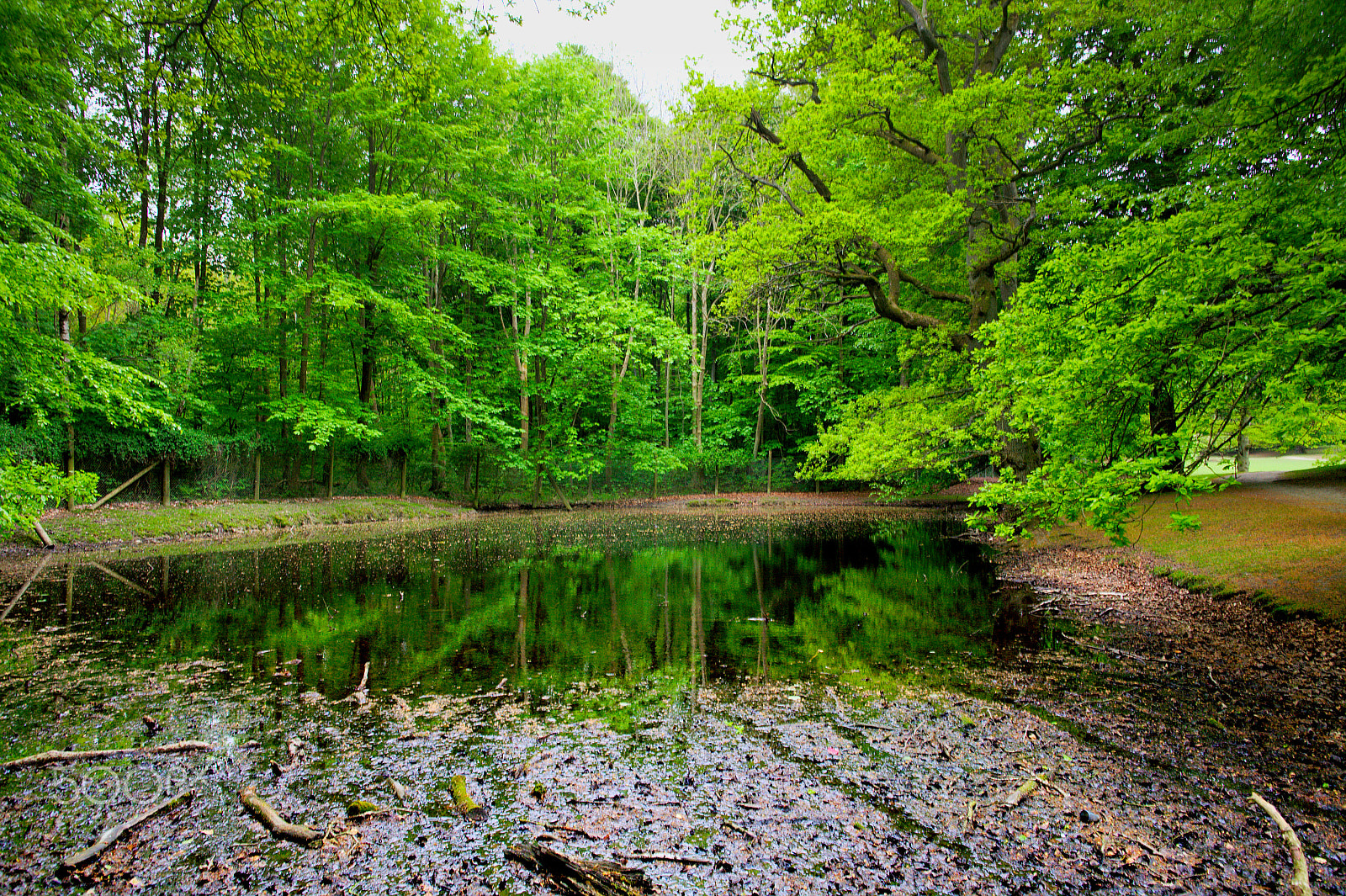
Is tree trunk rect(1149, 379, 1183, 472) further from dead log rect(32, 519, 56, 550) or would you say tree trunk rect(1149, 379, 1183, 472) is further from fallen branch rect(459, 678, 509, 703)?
dead log rect(32, 519, 56, 550)

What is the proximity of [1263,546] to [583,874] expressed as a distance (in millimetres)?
11822

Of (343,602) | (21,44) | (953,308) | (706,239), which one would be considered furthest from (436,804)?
(21,44)

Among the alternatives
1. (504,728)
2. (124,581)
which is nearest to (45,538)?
(124,581)

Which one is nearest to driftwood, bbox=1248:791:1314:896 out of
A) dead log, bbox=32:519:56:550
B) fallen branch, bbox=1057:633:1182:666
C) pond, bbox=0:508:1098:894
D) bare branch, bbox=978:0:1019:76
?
pond, bbox=0:508:1098:894

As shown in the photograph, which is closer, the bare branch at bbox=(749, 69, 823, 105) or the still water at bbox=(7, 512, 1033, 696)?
the still water at bbox=(7, 512, 1033, 696)

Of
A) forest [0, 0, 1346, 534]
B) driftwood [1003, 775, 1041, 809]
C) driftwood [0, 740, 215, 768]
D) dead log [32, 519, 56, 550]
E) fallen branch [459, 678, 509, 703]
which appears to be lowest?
fallen branch [459, 678, 509, 703]

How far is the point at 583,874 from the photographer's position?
2631 millimetres

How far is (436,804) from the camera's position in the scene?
10.9 feet

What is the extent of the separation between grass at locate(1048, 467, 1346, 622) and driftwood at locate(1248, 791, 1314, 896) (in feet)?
9.33

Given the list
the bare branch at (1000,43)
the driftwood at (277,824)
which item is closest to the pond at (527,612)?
the driftwood at (277,824)

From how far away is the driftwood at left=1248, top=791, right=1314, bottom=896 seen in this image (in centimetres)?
260

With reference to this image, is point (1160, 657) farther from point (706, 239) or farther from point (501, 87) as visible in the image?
point (501, 87)

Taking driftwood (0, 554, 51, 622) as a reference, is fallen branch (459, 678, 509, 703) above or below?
below

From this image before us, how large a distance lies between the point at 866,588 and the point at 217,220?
27.9 m
